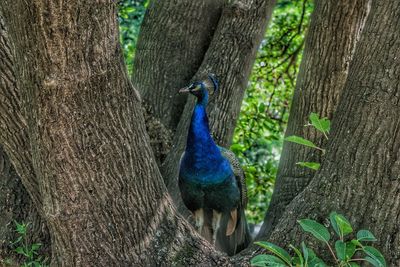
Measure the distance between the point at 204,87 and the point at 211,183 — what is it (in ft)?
2.23

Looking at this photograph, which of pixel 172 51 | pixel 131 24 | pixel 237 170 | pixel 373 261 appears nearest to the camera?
pixel 373 261

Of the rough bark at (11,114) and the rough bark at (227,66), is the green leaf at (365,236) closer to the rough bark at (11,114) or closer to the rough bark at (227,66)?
the rough bark at (11,114)

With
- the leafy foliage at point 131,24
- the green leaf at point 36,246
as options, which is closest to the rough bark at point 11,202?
the green leaf at point 36,246

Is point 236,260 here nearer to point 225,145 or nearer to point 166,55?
point 225,145

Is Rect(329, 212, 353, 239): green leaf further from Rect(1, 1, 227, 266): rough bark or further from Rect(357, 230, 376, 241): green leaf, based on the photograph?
Rect(1, 1, 227, 266): rough bark

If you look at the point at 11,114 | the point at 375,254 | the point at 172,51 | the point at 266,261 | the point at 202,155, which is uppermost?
the point at 172,51

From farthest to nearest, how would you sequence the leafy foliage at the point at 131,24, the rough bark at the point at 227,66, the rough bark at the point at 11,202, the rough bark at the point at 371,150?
the leafy foliage at the point at 131,24 < the rough bark at the point at 227,66 < the rough bark at the point at 11,202 < the rough bark at the point at 371,150

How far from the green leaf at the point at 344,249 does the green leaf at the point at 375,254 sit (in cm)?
5

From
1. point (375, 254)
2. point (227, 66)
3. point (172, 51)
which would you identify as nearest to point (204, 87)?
point (227, 66)

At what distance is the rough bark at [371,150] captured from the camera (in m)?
2.70

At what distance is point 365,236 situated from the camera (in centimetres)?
257

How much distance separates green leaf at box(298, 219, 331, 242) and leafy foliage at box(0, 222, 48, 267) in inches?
54.5

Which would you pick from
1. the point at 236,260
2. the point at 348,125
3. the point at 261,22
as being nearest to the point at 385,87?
the point at 348,125

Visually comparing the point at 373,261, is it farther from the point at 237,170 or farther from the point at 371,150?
the point at 237,170
